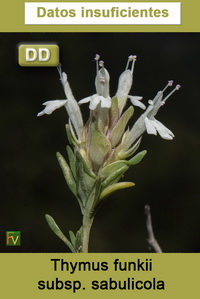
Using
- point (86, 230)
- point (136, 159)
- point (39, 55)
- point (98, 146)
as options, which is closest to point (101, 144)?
point (98, 146)

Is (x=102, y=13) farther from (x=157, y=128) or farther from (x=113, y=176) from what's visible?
(x=113, y=176)

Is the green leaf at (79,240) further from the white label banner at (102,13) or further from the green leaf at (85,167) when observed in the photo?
the white label banner at (102,13)

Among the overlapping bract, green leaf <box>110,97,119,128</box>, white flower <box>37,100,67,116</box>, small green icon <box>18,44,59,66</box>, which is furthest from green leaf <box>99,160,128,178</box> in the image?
small green icon <box>18,44,59,66</box>

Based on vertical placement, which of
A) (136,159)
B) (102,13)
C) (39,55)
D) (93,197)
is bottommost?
(93,197)

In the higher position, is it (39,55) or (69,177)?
(39,55)

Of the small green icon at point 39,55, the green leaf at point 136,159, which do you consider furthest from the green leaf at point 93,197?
the small green icon at point 39,55
